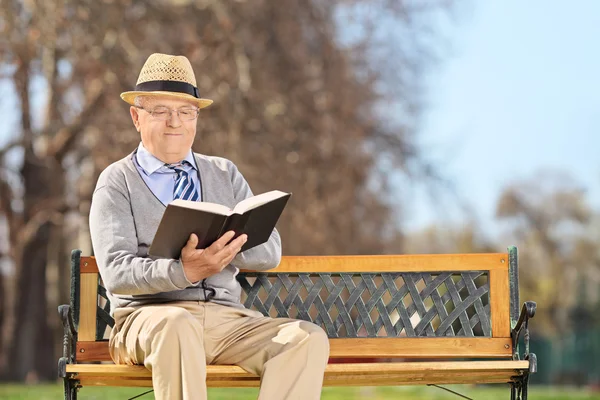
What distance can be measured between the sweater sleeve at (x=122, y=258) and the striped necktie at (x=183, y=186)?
23 cm

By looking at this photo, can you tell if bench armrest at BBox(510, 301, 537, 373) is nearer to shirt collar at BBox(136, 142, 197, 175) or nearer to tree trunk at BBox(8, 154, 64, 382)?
shirt collar at BBox(136, 142, 197, 175)

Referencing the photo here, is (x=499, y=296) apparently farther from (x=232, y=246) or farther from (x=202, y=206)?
(x=202, y=206)

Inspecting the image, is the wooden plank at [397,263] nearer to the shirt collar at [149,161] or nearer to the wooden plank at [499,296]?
the wooden plank at [499,296]

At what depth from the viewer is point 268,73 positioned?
37.3ft

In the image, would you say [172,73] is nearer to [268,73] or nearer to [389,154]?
[268,73]

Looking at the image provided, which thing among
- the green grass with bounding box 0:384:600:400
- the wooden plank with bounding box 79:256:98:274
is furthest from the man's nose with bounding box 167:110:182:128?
the green grass with bounding box 0:384:600:400

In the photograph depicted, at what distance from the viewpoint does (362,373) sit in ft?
13.4

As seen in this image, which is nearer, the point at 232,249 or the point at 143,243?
the point at 232,249

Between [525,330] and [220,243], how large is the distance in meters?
1.56

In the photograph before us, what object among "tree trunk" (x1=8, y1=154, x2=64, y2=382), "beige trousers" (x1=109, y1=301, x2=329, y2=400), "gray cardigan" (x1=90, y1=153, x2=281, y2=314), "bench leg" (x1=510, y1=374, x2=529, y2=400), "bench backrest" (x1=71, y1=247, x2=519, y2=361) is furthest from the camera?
"tree trunk" (x1=8, y1=154, x2=64, y2=382)

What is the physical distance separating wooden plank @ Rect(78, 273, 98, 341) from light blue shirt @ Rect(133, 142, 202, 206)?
2.31 feet

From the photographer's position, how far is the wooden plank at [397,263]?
4637 mm

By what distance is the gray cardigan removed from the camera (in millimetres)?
3682

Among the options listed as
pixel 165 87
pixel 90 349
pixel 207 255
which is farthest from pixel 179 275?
pixel 90 349
